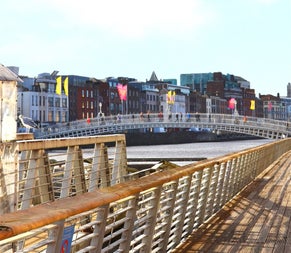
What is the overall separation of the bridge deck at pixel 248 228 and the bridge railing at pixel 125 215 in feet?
0.43

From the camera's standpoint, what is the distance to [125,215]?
4.68 meters

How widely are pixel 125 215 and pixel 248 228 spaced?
1357 mm

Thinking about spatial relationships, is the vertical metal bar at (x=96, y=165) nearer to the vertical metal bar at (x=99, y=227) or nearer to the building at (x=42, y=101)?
the vertical metal bar at (x=99, y=227)

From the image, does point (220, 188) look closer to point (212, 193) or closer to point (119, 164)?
point (212, 193)

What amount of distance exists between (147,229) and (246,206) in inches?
147

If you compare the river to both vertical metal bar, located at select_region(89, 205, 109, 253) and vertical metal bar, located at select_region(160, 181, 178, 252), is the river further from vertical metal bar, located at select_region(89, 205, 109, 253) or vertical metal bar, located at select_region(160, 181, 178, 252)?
vertical metal bar, located at select_region(89, 205, 109, 253)

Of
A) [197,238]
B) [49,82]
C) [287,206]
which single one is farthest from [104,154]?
[49,82]

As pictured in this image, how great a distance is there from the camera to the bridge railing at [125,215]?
200cm

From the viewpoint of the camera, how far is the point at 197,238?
200 inches

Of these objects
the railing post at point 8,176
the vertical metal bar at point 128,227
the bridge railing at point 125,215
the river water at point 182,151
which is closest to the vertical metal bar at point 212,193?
the bridge railing at point 125,215

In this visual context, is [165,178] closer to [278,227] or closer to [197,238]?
[197,238]

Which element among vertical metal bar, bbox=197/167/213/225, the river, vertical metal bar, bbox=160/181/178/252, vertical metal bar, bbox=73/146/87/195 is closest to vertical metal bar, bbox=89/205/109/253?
vertical metal bar, bbox=160/181/178/252

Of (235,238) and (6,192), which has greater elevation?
(6,192)

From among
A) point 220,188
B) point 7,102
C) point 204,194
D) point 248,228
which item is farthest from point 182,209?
point 220,188
